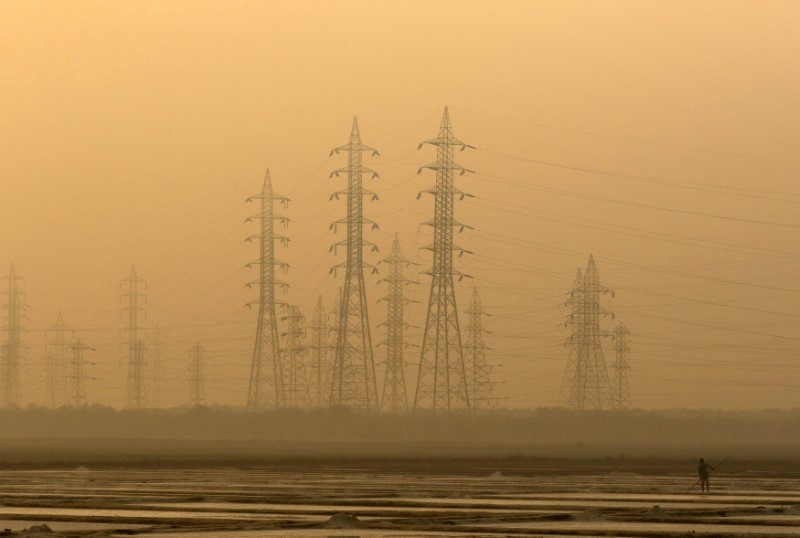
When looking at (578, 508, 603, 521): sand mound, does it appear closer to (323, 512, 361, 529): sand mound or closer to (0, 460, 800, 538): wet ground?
(0, 460, 800, 538): wet ground

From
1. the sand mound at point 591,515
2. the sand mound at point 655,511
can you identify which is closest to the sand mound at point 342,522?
the sand mound at point 591,515

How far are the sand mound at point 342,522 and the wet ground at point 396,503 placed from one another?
0.18ft

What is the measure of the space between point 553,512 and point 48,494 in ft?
66.6

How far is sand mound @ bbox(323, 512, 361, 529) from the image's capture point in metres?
45.2

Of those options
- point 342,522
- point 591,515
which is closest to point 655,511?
point 591,515

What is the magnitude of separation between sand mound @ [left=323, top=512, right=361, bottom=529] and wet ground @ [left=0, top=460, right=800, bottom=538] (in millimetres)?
55

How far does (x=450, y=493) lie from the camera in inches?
2472

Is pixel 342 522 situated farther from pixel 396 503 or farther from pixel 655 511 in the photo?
pixel 655 511

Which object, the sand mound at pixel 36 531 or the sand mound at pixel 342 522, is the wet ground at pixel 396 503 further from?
the sand mound at pixel 36 531

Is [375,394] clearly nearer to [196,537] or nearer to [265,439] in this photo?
[265,439]

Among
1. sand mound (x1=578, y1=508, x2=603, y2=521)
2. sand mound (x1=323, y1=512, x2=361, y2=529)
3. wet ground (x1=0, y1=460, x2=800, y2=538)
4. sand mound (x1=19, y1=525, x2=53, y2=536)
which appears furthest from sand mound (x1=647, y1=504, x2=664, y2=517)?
sand mound (x1=19, y1=525, x2=53, y2=536)

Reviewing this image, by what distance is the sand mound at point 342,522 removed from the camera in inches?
1781

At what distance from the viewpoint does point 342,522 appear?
4578 centimetres

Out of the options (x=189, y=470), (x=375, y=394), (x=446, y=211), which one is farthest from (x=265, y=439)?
(x=189, y=470)
